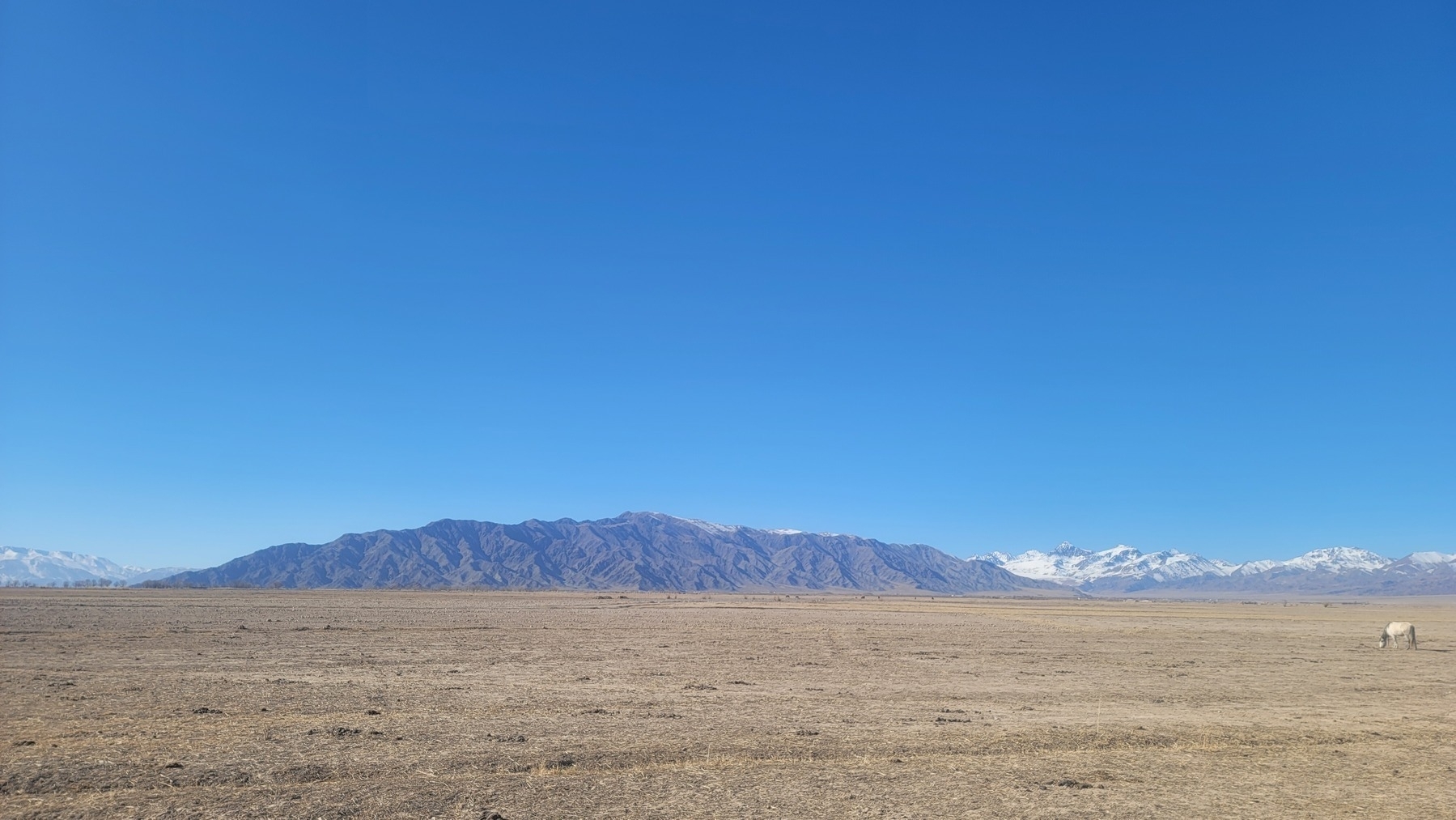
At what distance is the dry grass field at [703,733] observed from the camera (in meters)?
11.5

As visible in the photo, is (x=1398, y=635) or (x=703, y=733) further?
(x=1398, y=635)

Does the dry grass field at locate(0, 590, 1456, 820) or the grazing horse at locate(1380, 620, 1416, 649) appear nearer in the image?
the dry grass field at locate(0, 590, 1456, 820)

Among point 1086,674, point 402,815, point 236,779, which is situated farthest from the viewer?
point 1086,674

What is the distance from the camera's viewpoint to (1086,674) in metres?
27.6

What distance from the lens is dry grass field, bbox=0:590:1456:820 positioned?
11453 mm

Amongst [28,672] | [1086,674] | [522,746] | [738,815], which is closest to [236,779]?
[522,746]

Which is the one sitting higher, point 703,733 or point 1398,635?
point 703,733

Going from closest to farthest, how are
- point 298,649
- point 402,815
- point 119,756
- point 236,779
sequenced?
point 402,815 → point 236,779 → point 119,756 → point 298,649

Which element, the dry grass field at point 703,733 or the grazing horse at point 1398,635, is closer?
the dry grass field at point 703,733

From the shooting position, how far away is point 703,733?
15.9 m

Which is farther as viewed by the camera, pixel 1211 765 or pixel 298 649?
pixel 298 649

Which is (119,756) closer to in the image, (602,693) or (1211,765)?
(602,693)

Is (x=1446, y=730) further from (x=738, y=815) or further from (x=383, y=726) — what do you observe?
(x=383, y=726)

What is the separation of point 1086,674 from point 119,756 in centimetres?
2490
